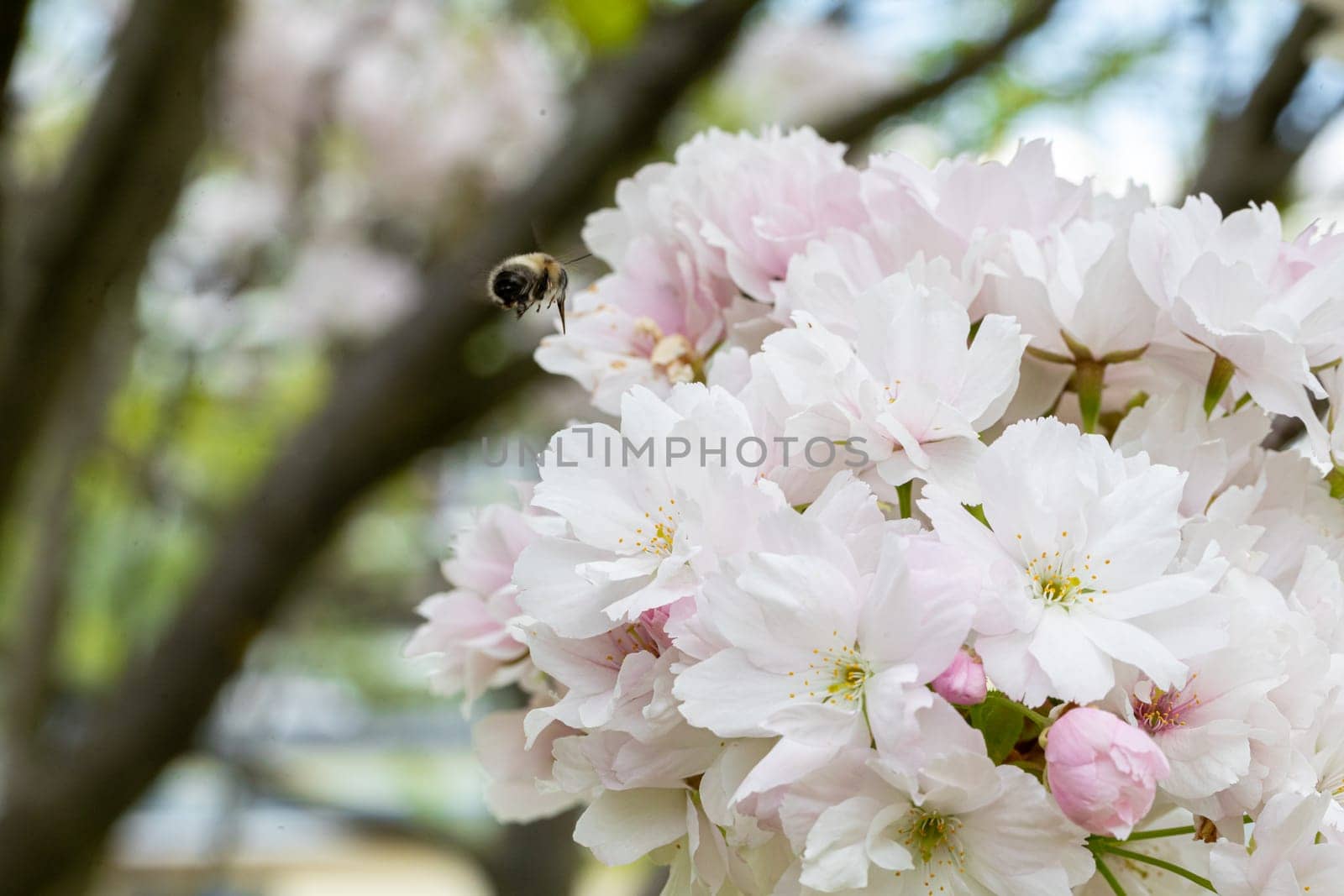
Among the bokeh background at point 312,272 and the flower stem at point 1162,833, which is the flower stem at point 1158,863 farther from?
the bokeh background at point 312,272

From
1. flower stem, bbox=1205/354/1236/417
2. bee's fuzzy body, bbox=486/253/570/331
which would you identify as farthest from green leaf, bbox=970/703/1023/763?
bee's fuzzy body, bbox=486/253/570/331

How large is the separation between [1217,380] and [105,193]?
1.38 meters

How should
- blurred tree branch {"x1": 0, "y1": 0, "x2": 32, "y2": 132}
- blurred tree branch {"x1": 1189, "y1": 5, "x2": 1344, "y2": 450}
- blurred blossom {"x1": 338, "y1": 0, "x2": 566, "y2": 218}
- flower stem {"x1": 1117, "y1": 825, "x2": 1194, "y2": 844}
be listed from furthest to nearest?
blurred blossom {"x1": 338, "y1": 0, "x2": 566, "y2": 218} → blurred tree branch {"x1": 1189, "y1": 5, "x2": 1344, "y2": 450} → blurred tree branch {"x1": 0, "y1": 0, "x2": 32, "y2": 132} → flower stem {"x1": 1117, "y1": 825, "x2": 1194, "y2": 844}

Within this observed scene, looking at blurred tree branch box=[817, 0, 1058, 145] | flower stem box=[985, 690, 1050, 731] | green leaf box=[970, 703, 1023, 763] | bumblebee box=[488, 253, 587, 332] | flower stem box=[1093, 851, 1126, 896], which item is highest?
flower stem box=[985, 690, 1050, 731]

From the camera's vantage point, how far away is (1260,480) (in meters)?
Answer: 0.61

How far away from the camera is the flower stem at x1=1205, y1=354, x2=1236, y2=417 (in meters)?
0.62

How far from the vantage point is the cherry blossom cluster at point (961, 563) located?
0.49 metres

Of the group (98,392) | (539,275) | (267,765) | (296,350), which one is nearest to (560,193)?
(539,275)

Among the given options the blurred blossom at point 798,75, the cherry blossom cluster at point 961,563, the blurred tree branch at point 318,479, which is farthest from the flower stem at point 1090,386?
the blurred blossom at point 798,75

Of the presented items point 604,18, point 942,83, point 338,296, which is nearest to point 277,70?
point 338,296

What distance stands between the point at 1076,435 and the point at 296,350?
4.51 m

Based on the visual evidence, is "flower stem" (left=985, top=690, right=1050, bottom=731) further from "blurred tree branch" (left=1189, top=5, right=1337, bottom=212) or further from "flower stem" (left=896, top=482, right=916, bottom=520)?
"blurred tree branch" (left=1189, top=5, right=1337, bottom=212)

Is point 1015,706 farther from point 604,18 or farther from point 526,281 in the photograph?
point 604,18

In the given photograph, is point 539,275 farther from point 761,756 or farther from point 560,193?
point 560,193
